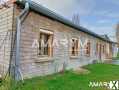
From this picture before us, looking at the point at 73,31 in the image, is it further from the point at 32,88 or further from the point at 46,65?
the point at 32,88

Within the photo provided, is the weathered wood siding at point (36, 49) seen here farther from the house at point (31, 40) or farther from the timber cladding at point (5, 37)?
the timber cladding at point (5, 37)

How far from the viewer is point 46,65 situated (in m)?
8.80

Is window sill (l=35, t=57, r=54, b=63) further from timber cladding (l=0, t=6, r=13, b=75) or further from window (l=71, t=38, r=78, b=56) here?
window (l=71, t=38, r=78, b=56)

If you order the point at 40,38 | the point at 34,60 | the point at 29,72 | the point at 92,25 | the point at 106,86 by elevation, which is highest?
the point at 92,25

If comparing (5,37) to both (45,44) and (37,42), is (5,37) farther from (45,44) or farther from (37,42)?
(45,44)

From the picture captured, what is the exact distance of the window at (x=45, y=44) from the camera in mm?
8734

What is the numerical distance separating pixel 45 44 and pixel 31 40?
1.37 metres

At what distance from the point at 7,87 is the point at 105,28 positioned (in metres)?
53.4

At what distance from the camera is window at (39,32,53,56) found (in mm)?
8734

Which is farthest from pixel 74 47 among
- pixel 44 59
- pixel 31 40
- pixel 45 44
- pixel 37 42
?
pixel 31 40

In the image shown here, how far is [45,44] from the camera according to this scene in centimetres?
905

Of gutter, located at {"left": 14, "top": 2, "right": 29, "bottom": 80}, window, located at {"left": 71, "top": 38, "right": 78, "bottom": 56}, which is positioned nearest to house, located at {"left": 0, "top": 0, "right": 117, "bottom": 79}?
gutter, located at {"left": 14, "top": 2, "right": 29, "bottom": 80}

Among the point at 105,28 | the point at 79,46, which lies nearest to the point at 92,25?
the point at 105,28

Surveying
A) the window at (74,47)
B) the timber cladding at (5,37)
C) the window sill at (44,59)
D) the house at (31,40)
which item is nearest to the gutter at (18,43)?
the house at (31,40)
